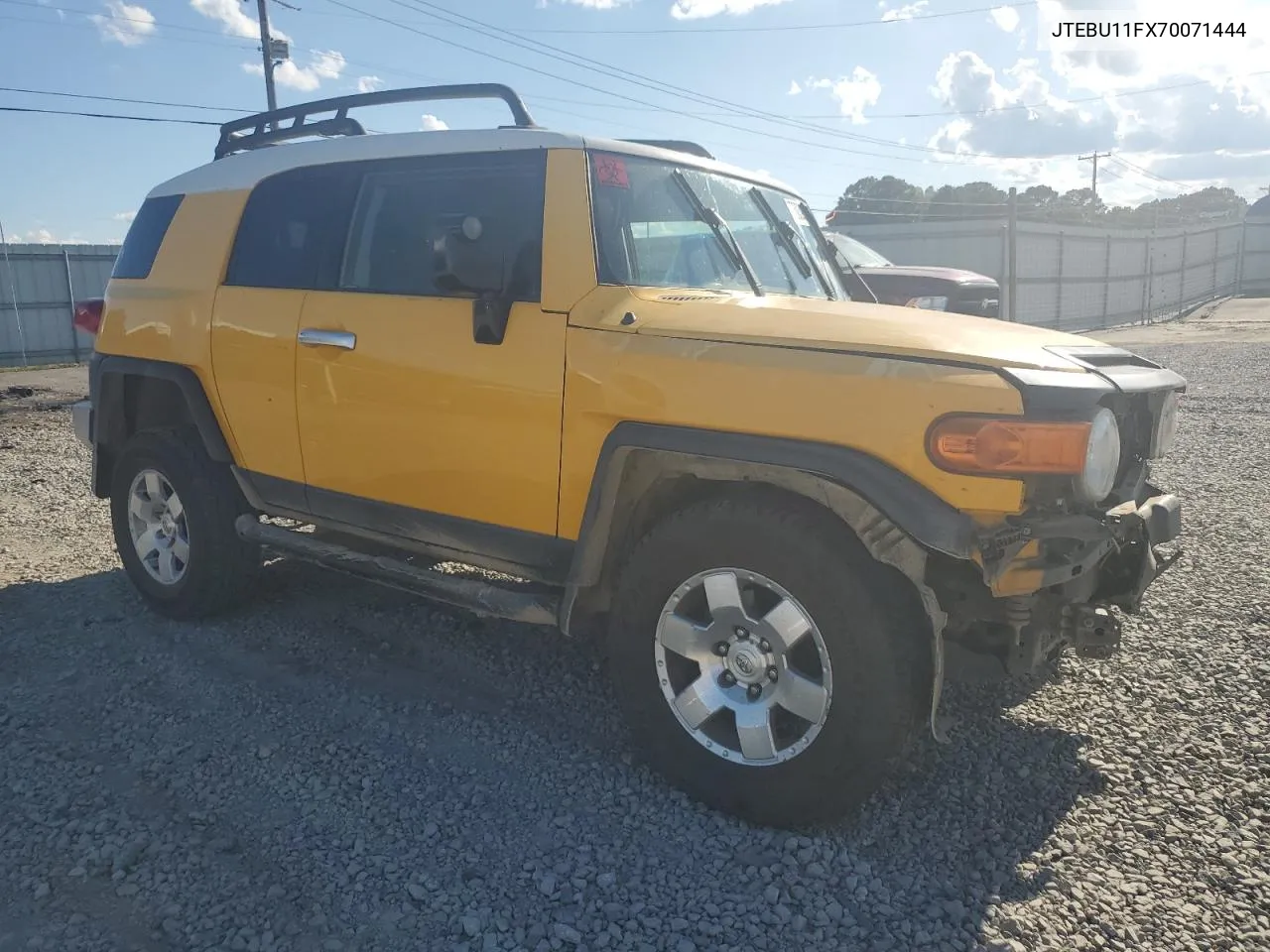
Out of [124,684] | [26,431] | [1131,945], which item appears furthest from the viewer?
[26,431]

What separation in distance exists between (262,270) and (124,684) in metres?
1.86

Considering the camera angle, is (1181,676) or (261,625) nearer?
(1181,676)

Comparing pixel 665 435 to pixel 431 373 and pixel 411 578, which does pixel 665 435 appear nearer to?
pixel 431 373

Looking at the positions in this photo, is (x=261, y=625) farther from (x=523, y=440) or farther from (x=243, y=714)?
(x=523, y=440)

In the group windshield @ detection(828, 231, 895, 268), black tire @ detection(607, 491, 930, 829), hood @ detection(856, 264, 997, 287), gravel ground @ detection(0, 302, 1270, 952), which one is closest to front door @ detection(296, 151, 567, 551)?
black tire @ detection(607, 491, 930, 829)

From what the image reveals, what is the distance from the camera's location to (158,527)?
486cm

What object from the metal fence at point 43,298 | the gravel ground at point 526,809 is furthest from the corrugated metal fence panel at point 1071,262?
the gravel ground at point 526,809

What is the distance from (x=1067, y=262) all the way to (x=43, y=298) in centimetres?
2652

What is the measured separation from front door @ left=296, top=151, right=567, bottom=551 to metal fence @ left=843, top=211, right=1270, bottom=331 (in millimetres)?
17408

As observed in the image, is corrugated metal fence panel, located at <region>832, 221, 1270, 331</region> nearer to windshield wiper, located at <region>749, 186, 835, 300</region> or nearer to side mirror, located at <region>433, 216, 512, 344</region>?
windshield wiper, located at <region>749, 186, 835, 300</region>

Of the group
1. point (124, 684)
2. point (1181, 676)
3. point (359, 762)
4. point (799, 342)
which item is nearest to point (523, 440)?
point (799, 342)

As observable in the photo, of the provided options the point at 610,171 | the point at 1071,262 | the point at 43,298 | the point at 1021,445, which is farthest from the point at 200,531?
the point at 1071,262

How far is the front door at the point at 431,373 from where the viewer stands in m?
3.39

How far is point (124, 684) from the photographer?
4.11 m
